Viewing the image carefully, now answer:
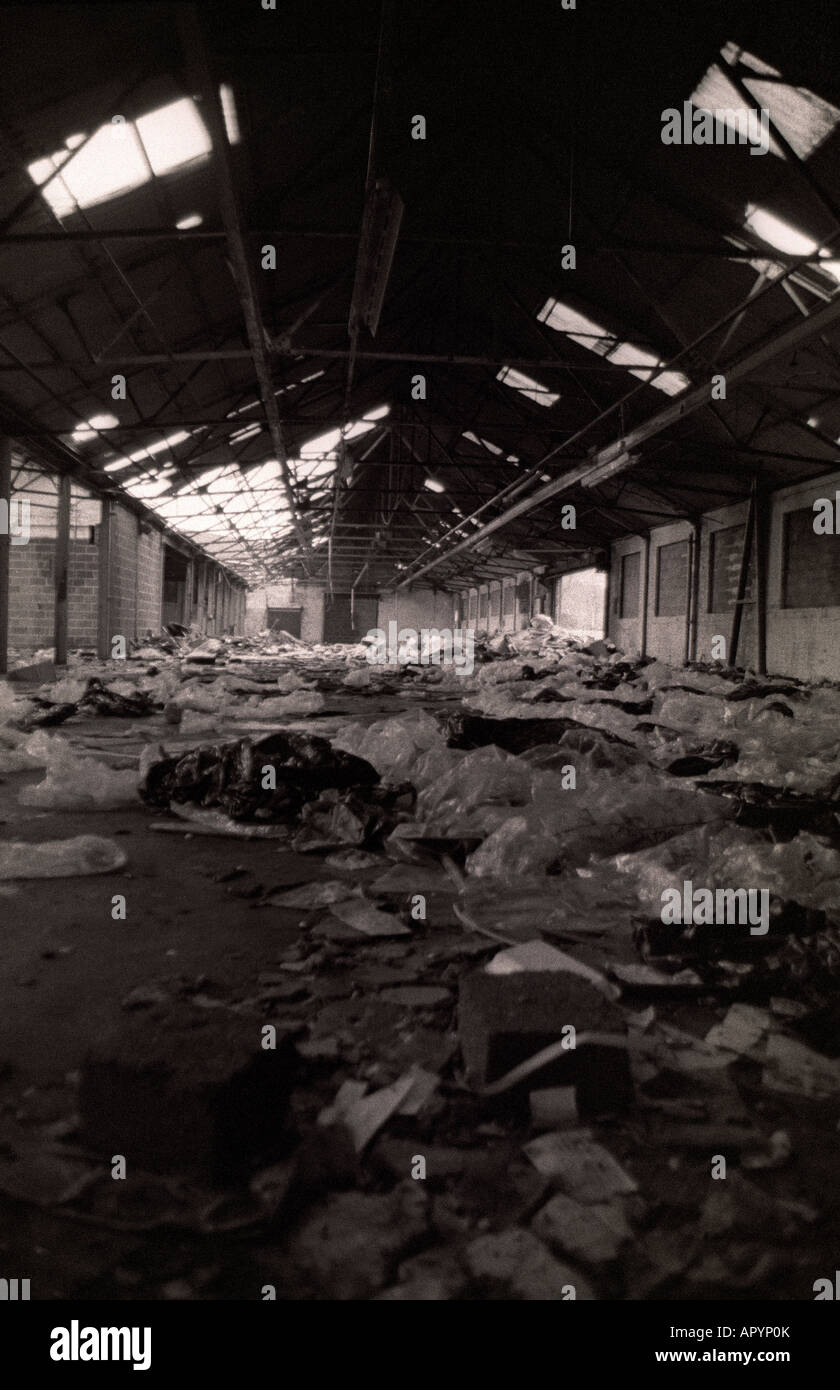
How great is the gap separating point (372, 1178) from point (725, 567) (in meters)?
15.1

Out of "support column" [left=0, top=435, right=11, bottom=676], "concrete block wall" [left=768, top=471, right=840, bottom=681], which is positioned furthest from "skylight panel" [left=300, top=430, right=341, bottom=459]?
"concrete block wall" [left=768, top=471, right=840, bottom=681]

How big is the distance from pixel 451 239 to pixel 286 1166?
254 inches

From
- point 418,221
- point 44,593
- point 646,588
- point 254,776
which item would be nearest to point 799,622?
point 646,588

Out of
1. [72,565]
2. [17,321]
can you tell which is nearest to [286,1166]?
[17,321]

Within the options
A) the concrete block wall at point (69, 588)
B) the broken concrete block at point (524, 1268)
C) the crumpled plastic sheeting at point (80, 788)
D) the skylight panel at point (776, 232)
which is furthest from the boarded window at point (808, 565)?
the concrete block wall at point (69, 588)

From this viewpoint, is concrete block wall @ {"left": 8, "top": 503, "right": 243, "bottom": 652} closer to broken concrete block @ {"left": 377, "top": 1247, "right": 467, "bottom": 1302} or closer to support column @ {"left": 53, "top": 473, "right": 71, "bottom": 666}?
support column @ {"left": 53, "top": 473, "right": 71, "bottom": 666}

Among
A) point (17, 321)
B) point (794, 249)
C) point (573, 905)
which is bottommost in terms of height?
point (573, 905)

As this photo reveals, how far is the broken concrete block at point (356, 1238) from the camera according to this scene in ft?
3.46

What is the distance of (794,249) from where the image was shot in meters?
6.75

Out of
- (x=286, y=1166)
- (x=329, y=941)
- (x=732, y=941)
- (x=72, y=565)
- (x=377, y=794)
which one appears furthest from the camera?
(x=72, y=565)

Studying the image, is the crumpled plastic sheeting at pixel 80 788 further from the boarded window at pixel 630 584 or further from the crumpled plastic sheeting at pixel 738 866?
the boarded window at pixel 630 584

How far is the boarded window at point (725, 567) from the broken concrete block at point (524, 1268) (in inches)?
546
